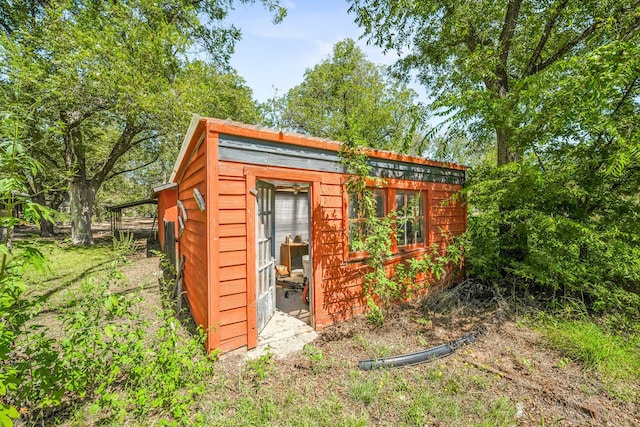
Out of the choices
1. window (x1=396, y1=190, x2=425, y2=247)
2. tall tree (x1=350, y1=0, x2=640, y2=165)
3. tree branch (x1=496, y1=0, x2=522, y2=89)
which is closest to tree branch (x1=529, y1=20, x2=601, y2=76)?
tall tree (x1=350, y1=0, x2=640, y2=165)

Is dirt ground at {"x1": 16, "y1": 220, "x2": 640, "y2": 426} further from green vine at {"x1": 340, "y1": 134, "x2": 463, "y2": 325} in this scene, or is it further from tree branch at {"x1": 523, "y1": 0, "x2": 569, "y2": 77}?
tree branch at {"x1": 523, "y1": 0, "x2": 569, "y2": 77}

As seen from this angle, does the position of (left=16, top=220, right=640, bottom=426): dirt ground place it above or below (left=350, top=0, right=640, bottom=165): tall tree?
Answer: below

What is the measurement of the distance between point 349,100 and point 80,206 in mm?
14051

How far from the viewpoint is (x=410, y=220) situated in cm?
526

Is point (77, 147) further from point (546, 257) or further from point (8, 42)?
point (546, 257)

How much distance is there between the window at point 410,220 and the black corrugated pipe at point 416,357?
1.94 metres

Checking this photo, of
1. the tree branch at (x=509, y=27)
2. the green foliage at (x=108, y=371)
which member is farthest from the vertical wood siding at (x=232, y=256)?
the tree branch at (x=509, y=27)

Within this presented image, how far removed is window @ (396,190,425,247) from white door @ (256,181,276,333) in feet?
7.74

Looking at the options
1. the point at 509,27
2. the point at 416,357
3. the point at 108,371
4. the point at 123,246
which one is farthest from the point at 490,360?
the point at 509,27

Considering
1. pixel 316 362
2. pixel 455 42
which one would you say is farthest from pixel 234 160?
pixel 455 42

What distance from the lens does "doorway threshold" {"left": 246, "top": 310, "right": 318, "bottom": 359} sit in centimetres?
Result: 328

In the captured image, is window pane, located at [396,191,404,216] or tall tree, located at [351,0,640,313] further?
window pane, located at [396,191,404,216]

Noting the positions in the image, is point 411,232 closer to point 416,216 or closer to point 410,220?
point 410,220

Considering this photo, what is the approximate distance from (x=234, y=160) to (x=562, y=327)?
16.5 feet
